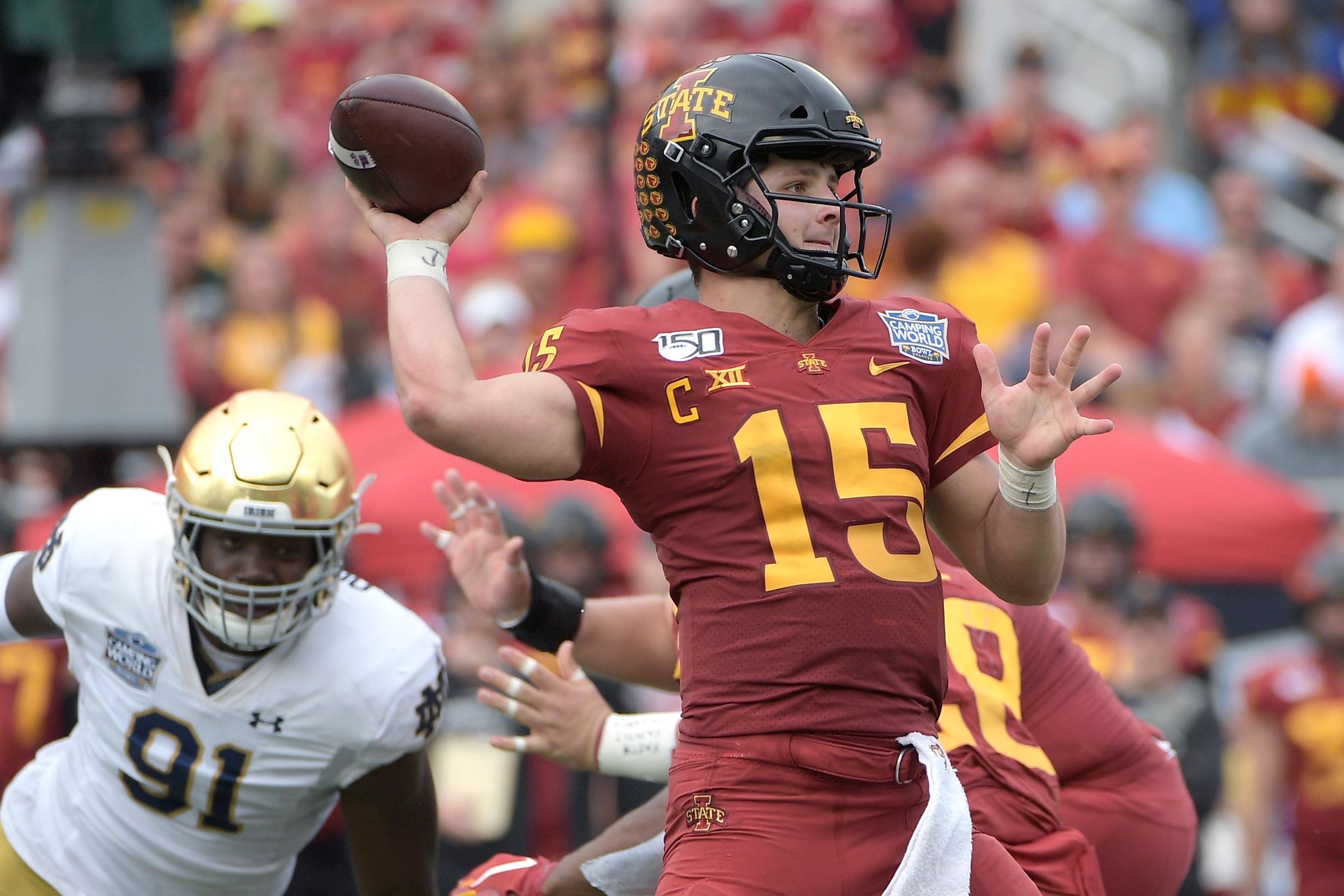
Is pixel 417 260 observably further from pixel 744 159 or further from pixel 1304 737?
pixel 1304 737

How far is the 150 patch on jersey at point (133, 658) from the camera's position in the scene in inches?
157

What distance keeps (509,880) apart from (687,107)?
1747mm

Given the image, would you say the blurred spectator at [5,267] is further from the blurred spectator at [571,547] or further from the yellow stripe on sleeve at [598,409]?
the yellow stripe on sleeve at [598,409]

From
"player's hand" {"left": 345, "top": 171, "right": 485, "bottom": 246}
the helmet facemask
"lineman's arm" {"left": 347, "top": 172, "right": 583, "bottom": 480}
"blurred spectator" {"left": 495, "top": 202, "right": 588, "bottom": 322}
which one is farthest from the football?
"blurred spectator" {"left": 495, "top": 202, "right": 588, "bottom": 322}

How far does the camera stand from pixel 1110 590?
691 cm

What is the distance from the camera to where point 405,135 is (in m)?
3.21

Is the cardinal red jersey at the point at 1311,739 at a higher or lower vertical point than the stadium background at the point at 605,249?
lower

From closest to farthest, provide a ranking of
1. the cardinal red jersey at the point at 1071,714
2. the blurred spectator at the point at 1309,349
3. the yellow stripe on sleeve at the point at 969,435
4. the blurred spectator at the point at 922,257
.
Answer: the yellow stripe on sleeve at the point at 969,435 → the cardinal red jersey at the point at 1071,714 → the blurred spectator at the point at 922,257 → the blurred spectator at the point at 1309,349

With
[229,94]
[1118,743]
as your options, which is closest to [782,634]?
[1118,743]

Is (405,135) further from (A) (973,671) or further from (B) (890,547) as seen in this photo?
(A) (973,671)

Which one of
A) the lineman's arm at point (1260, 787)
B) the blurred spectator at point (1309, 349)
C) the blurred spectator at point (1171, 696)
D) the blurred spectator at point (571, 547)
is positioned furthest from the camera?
the blurred spectator at point (1309, 349)

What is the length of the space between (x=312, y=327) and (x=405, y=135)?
6.37m

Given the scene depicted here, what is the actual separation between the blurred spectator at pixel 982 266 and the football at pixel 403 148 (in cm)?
602

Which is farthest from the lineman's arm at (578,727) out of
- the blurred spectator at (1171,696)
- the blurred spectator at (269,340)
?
the blurred spectator at (269,340)
